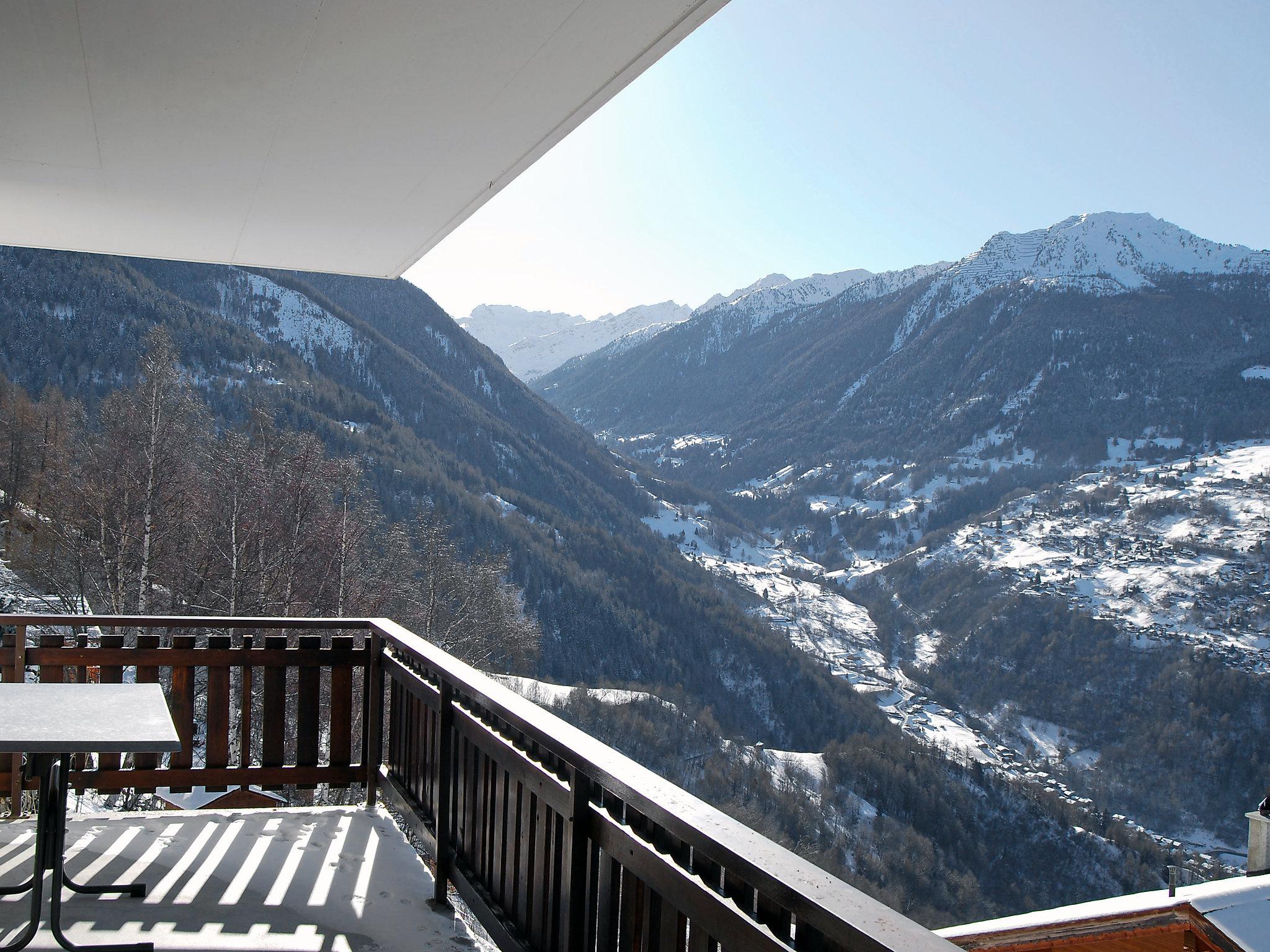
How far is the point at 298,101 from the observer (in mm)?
2250

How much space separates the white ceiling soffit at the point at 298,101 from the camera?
5.98 feet

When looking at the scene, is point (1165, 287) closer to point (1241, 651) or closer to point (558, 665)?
point (1241, 651)

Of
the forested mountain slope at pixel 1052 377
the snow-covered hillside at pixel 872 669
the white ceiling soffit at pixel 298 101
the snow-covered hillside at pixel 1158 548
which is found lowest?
the snow-covered hillside at pixel 872 669

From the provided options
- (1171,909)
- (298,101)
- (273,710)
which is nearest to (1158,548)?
(1171,909)

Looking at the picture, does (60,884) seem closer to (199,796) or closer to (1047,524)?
(199,796)

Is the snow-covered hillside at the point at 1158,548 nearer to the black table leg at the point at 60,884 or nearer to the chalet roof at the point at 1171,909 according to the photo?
the chalet roof at the point at 1171,909

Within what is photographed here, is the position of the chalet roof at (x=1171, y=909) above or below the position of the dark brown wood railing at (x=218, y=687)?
below

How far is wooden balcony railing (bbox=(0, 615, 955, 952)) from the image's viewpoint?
3.43 ft

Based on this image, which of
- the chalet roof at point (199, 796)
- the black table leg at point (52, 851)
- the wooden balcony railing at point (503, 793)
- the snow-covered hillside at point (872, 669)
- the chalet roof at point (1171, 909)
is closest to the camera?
the wooden balcony railing at point (503, 793)

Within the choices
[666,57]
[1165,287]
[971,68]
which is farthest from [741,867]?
[1165,287]

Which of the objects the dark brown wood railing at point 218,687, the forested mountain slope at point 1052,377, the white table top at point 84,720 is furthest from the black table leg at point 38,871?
the forested mountain slope at point 1052,377

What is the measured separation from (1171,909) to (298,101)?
9.18m

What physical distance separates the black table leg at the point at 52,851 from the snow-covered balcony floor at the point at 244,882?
78 millimetres

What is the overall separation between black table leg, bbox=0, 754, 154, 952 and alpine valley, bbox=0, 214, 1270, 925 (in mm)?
18479
